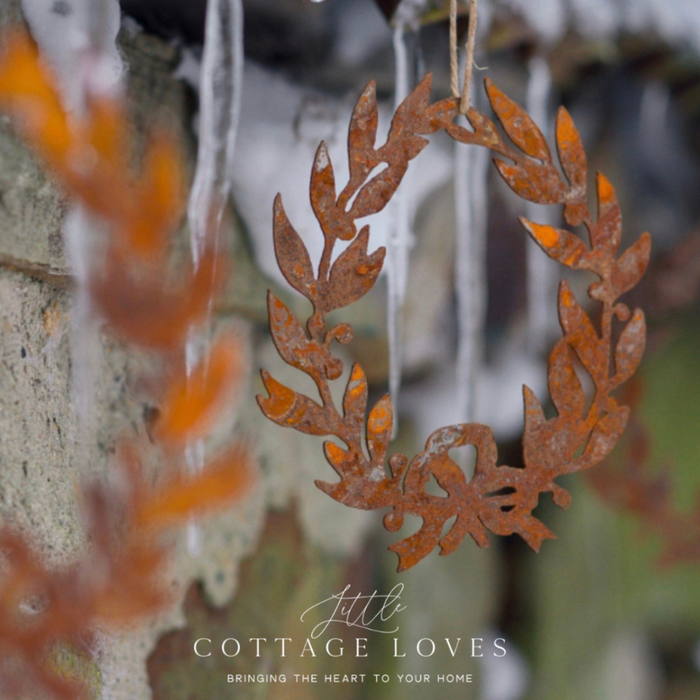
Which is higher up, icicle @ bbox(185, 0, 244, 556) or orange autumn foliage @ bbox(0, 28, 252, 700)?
icicle @ bbox(185, 0, 244, 556)

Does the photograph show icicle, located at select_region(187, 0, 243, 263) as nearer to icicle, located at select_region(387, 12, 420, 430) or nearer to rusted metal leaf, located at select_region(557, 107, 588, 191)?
icicle, located at select_region(387, 12, 420, 430)

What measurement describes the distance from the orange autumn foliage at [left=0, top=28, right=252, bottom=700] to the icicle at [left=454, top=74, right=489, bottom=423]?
0.32 meters

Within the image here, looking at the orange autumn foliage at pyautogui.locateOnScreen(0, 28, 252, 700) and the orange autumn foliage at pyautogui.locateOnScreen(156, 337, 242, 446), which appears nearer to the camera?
the orange autumn foliage at pyautogui.locateOnScreen(0, 28, 252, 700)

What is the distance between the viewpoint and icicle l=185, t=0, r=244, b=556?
0.53m

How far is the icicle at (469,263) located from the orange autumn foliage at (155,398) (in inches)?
12.6

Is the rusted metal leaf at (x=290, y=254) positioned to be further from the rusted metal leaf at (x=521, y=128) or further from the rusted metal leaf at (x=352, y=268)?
the rusted metal leaf at (x=521, y=128)

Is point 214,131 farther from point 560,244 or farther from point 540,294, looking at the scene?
point 540,294

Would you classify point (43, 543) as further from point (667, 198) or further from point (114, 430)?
point (667, 198)

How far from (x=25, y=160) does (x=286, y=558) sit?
0.47 m

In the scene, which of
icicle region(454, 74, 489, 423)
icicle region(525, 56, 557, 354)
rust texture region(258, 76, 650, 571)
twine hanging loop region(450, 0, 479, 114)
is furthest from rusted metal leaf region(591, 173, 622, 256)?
icicle region(525, 56, 557, 354)

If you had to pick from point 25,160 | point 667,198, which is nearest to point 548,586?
point 667,198

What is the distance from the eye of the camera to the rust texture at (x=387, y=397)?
1.37 feet

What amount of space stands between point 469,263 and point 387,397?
39cm

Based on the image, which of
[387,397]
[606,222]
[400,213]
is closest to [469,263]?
[400,213]
